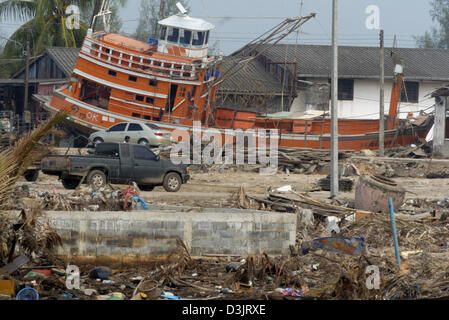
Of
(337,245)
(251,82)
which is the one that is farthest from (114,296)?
(251,82)

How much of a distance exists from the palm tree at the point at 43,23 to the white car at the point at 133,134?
13.7m

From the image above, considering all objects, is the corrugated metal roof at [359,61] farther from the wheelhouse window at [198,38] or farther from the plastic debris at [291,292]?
the plastic debris at [291,292]

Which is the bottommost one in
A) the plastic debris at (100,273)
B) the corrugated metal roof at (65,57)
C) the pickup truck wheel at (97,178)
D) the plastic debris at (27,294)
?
the plastic debris at (100,273)

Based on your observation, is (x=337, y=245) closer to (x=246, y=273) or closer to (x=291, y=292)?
(x=246, y=273)

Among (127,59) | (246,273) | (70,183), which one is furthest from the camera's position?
(127,59)

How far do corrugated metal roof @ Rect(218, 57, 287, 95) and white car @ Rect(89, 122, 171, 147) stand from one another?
40.1 feet

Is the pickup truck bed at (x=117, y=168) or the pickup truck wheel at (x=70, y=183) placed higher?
the pickup truck bed at (x=117, y=168)

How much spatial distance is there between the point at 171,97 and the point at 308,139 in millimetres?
7857

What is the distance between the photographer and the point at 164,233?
13.2 meters

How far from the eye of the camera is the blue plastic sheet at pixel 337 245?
13.9m

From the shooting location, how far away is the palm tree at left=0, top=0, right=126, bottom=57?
48312 millimetres

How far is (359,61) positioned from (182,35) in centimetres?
1844

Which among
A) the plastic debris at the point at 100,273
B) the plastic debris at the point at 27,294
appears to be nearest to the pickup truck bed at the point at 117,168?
the plastic debris at the point at 100,273

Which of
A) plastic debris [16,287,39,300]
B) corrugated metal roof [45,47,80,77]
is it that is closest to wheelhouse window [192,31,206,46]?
corrugated metal roof [45,47,80,77]
